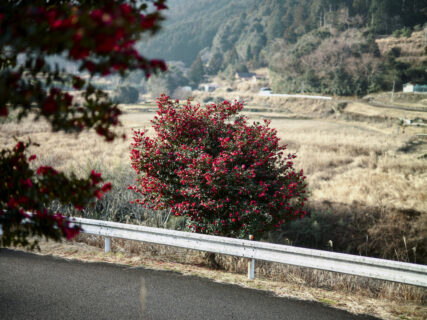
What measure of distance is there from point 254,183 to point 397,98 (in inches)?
1659

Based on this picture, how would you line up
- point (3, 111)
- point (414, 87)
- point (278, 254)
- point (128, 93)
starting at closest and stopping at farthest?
point (3, 111) < point (278, 254) < point (414, 87) < point (128, 93)

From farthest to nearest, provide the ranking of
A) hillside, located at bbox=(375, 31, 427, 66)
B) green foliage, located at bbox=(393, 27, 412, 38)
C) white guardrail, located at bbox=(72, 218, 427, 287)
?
green foliage, located at bbox=(393, 27, 412, 38) < hillside, located at bbox=(375, 31, 427, 66) < white guardrail, located at bbox=(72, 218, 427, 287)

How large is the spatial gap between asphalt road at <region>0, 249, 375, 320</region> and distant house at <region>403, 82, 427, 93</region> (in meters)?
44.6

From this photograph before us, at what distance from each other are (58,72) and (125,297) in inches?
159

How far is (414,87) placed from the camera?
42.5 m

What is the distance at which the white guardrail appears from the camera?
16.5 ft

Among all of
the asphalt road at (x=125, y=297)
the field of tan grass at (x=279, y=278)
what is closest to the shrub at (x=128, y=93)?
the field of tan grass at (x=279, y=278)

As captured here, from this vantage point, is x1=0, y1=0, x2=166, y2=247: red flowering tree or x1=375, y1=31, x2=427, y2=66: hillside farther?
x1=375, y1=31, x2=427, y2=66: hillside

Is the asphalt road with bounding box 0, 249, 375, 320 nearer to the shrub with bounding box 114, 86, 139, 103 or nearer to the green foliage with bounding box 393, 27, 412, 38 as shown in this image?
the shrub with bounding box 114, 86, 139, 103

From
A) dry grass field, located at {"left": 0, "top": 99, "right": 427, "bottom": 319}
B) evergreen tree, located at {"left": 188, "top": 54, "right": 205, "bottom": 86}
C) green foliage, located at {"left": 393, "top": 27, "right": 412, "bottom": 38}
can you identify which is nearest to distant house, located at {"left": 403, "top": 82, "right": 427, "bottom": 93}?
dry grass field, located at {"left": 0, "top": 99, "right": 427, "bottom": 319}

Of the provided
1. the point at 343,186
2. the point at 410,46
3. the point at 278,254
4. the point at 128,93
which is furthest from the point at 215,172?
the point at 410,46

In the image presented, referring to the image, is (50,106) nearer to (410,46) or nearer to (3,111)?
(3,111)

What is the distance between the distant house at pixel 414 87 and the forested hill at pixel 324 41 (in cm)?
273

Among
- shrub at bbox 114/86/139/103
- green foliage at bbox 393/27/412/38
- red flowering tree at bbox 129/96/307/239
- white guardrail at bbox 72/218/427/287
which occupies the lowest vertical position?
white guardrail at bbox 72/218/427/287
